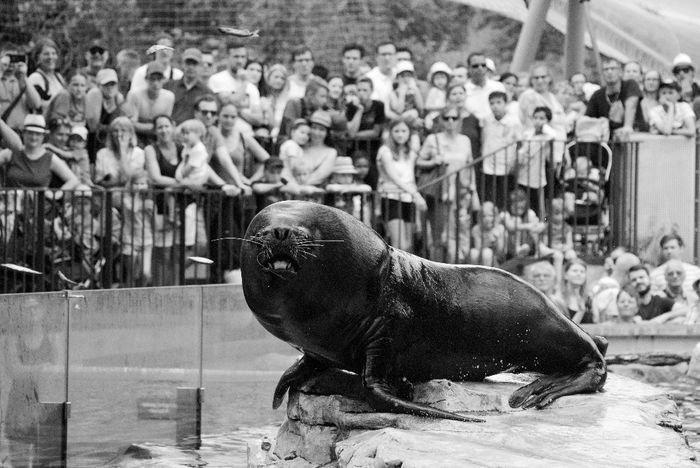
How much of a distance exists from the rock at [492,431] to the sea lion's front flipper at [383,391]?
0.17 feet

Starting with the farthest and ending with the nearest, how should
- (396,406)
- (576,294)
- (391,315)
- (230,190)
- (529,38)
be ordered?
(529,38) < (576,294) < (230,190) < (391,315) < (396,406)

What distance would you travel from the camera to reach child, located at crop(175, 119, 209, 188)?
46.8 feet

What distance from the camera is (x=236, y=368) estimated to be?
1186cm

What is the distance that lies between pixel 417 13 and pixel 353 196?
1371cm

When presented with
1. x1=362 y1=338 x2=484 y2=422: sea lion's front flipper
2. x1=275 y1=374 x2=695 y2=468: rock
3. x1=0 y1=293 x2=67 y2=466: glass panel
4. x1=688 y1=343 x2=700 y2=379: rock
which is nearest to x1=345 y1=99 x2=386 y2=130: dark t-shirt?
x1=688 y1=343 x2=700 y2=379: rock

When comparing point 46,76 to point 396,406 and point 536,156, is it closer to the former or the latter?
point 536,156

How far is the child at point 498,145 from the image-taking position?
624 inches

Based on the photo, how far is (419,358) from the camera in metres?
8.05

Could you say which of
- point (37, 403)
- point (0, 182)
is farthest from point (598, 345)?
point (0, 182)

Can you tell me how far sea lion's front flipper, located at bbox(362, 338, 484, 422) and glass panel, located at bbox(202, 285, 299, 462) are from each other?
3577 mm

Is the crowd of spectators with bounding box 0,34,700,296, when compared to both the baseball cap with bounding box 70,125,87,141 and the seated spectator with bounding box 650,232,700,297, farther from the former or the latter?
the seated spectator with bounding box 650,232,700,297

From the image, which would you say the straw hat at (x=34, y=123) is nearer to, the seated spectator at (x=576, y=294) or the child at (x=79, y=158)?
the child at (x=79, y=158)

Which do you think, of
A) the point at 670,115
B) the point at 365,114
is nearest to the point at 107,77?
the point at 365,114

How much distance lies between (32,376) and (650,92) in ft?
31.3
